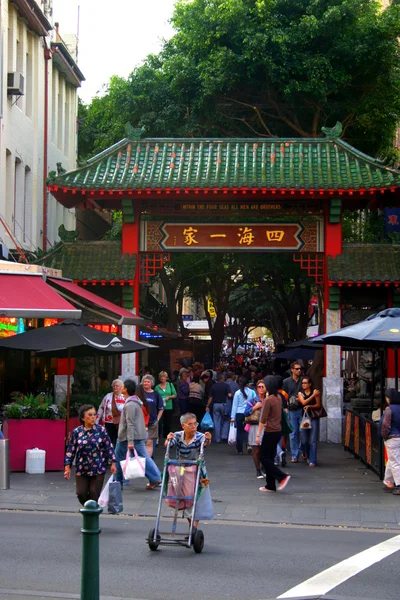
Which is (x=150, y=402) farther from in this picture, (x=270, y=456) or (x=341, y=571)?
(x=341, y=571)

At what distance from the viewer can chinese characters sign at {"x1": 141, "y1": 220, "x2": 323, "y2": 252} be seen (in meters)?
24.2

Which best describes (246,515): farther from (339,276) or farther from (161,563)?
(339,276)

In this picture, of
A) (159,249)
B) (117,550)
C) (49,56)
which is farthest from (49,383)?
(117,550)

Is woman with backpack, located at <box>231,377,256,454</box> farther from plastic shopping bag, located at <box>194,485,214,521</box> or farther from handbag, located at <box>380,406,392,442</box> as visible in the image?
plastic shopping bag, located at <box>194,485,214,521</box>

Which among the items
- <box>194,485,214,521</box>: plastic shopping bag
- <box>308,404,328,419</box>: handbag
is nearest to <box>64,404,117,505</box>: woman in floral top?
<box>194,485,214,521</box>: plastic shopping bag

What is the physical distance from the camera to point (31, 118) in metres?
27.7

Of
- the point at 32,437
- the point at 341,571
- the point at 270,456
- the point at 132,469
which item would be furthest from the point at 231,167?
the point at 341,571

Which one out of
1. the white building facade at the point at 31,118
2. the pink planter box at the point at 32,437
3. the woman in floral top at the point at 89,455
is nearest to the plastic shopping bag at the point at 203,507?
the woman in floral top at the point at 89,455

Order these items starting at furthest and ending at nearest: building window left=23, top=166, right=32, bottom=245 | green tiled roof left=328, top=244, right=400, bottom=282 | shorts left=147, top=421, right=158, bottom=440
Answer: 1. building window left=23, top=166, right=32, bottom=245
2. green tiled roof left=328, top=244, right=400, bottom=282
3. shorts left=147, top=421, right=158, bottom=440

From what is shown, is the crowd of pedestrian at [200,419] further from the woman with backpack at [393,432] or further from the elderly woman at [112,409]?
the woman with backpack at [393,432]

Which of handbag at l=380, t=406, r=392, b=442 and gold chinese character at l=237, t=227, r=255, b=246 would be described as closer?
handbag at l=380, t=406, r=392, b=442

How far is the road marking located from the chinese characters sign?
1347 cm

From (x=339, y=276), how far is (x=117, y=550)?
14.3 metres

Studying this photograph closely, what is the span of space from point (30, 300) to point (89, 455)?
6976mm
